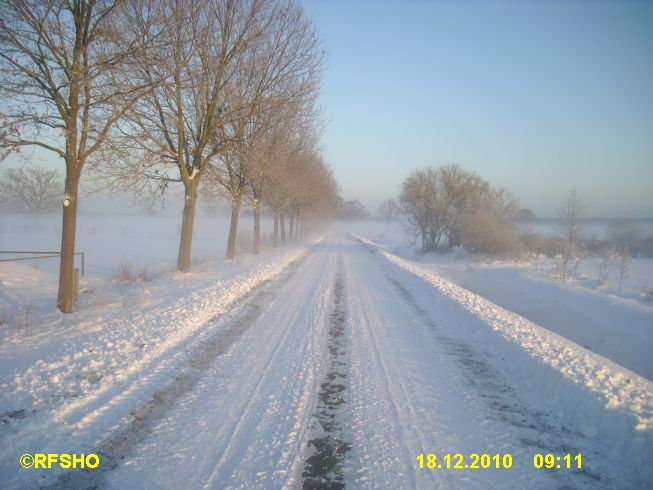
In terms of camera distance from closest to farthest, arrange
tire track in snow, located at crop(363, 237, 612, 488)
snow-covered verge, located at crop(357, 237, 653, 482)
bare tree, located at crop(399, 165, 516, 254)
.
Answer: tire track in snow, located at crop(363, 237, 612, 488) → snow-covered verge, located at crop(357, 237, 653, 482) → bare tree, located at crop(399, 165, 516, 254)

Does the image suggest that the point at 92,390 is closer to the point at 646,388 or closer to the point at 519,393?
the point at 519,393

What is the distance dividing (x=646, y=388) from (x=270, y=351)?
529cm

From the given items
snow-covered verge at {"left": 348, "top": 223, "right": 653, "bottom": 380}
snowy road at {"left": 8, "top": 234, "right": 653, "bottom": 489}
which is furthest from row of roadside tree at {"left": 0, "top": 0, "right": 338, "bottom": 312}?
snow-covered verge at {"left": 348, "top": 223, "right": 653, "bottom": 380}

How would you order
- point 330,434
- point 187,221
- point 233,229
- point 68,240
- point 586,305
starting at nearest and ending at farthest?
point 330,434, point 68,240, point 586,305, point 187,221, point 233,229

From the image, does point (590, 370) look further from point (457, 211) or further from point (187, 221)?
point (457, 211)

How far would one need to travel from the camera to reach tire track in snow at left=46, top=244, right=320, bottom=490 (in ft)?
9.39

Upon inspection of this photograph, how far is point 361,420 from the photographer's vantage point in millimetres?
3744

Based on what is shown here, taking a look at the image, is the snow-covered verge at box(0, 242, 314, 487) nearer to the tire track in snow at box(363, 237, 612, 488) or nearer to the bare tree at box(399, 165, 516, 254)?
the tire track in snow at box(363, 237, 612, 488)

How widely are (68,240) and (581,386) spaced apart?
9679 millimetres

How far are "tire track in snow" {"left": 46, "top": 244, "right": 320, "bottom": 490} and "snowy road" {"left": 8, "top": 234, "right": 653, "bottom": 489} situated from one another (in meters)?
0.02

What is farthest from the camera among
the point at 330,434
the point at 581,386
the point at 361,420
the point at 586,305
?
the point at 586,305

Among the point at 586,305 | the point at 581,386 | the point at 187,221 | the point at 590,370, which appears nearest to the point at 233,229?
the point at 187,221

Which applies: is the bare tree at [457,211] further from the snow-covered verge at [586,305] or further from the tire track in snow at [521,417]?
the tire track in snow at [521,417]

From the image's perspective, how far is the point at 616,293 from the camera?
14.6 metres
